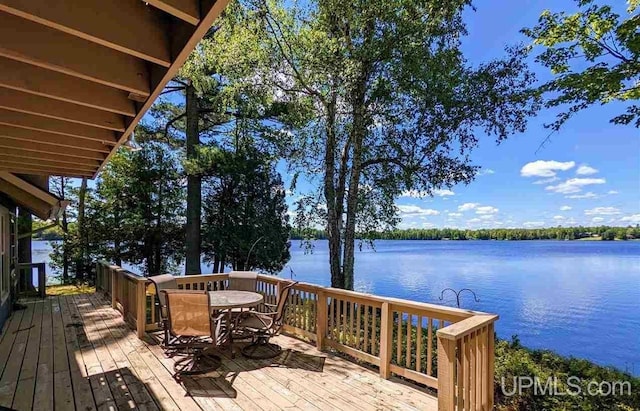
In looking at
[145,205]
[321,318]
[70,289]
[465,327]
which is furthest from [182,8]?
[145,205]

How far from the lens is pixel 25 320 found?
20.7 ft

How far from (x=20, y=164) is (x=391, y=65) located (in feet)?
19.4

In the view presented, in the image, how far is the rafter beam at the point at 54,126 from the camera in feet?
9.61

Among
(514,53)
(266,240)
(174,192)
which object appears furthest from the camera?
(174,192)

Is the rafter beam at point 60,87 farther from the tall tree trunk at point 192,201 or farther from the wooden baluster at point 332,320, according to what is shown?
the tall tree trunk at point 192,201

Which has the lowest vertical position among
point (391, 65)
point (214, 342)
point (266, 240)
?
point (214, 342)

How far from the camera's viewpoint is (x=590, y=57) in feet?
18.5

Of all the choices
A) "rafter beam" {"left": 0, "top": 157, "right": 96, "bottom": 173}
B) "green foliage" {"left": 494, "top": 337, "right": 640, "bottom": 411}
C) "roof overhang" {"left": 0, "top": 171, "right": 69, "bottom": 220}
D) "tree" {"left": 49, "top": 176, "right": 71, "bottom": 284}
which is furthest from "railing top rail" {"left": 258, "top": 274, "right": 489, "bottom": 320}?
"tree" {"left": 49, "top": 176, "right": 71, "bottom": 284}

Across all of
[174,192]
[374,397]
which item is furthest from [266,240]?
[374,397]

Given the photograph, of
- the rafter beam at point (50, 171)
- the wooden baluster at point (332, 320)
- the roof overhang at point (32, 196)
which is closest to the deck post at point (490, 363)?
the wooden baluster at point (332, 320)

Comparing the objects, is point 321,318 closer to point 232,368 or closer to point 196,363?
point 232,368

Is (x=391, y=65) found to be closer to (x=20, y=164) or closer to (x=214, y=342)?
(x=214, y=342)

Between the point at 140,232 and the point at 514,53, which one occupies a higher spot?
the point at 514,53

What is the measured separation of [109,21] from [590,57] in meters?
6.69
